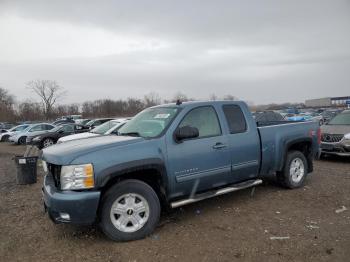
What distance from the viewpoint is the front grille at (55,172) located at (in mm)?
4086

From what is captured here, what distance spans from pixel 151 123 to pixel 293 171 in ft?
10.6

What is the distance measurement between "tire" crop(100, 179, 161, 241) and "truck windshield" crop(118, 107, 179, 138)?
33.5 inches

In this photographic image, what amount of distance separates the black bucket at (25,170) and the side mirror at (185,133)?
4794 millimetres

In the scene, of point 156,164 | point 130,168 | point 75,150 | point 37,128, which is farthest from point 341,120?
point 37,128

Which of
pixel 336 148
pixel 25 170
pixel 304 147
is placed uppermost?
pixel 304 147

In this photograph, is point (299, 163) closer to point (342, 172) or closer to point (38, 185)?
point (342, 172)

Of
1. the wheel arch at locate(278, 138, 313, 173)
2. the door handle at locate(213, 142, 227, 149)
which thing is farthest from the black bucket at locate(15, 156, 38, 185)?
the wheel arch at locate(278, 138, 313, 173)

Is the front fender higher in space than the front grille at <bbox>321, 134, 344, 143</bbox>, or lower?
higher

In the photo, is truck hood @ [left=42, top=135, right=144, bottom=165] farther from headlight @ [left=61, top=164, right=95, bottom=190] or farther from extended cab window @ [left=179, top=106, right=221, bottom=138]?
extended cab window @ [left=179, top=106, right=221, bottom=138]

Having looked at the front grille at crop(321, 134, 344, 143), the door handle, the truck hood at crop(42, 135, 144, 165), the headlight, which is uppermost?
the truck hood at crop(42, 135, 144, 165)

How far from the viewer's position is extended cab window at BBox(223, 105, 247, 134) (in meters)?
5.33

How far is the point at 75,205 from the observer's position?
12.6ft

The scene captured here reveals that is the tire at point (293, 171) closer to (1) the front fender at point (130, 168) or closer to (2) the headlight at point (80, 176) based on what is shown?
(1) the front fender at point (130, 168)

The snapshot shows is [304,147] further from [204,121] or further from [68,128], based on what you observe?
[68,128]
